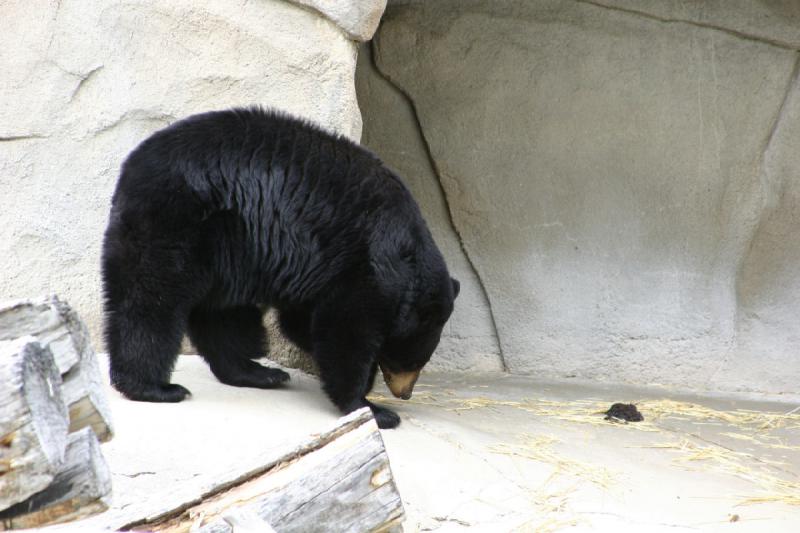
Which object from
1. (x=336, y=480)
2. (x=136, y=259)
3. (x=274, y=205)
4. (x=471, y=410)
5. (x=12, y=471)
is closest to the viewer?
(x=12, y=471)

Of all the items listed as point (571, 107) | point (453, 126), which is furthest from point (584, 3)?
Answer: point (453, 126)

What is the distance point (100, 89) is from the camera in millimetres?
5844

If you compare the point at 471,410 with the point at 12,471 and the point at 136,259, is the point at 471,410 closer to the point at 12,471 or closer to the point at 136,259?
the point at 136,259

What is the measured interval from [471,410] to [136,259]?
230cm

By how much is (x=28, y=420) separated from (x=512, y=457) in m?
3.11

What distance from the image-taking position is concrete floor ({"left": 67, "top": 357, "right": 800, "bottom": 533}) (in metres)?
4.04

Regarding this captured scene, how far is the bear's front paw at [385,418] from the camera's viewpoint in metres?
4.93

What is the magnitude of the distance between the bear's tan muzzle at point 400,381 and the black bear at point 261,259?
63mm

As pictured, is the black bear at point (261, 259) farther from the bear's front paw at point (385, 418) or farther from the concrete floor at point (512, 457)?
the concrete floor at point (512, 457)

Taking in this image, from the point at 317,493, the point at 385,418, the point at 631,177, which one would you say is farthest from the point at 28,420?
the point at 631,177

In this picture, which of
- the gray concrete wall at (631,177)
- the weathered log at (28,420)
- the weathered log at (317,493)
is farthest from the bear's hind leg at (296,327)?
the weathered log at (28,420)

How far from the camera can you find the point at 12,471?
2.08m

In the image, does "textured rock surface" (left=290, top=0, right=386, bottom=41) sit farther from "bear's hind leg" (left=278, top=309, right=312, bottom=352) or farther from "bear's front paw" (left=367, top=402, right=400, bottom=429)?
"bear's front paw" (left=367, top=402, right=400, bottom=429)

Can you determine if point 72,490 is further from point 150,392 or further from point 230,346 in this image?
point 230,346
